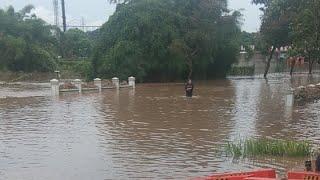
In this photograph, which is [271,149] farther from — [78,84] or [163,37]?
[163,37]

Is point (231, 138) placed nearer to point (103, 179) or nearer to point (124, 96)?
point (103, 179)

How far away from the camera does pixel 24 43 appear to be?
214 ft

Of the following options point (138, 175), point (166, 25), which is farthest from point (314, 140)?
point (166, 25)

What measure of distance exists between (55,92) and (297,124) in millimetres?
18526

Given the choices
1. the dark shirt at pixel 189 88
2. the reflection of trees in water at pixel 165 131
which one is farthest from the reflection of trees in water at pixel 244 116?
the dark shirt at pixel 189 88

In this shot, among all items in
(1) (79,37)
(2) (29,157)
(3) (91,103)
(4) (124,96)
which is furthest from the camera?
(1) (79,37)

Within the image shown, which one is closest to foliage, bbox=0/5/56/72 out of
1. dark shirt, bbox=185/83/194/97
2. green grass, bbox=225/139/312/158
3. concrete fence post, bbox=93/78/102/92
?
concrete fence post, bbox=93/78/102/92

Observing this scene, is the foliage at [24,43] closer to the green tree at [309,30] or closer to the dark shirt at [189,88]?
the dark shirt at [189,88]

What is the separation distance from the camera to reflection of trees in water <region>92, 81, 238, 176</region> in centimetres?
1362

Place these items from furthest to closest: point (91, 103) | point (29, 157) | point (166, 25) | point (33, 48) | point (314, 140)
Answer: point (33, 48) < point (166, 25) < point (91, 103) < point (314, 140) < point (29, 157)

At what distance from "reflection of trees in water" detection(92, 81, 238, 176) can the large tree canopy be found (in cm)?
1757

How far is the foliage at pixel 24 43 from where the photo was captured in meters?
64.2

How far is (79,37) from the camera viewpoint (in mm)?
96812

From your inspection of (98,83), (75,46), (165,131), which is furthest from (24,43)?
(165,131)
